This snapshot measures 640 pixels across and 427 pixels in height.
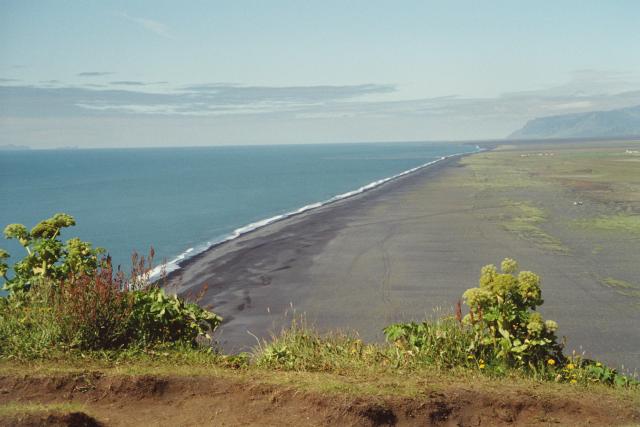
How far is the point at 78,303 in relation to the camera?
7418 mm

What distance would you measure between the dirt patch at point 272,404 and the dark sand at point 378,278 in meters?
5.21

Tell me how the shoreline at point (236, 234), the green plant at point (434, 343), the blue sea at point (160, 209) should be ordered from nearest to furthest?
the green plant at point (434, 343) → the shoreline at point (236, 234) → the blue sea at point (160, 209)

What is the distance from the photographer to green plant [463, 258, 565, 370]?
7344 mm

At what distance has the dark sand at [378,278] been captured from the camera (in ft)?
51.8

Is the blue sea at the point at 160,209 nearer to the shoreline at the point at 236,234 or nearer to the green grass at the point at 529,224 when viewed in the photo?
the shoreline at the point at 236,234

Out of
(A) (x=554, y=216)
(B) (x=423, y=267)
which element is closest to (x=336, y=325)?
(B) (x=423, y=267)

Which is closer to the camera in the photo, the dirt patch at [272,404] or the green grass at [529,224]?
the dirt patch at [272,404]

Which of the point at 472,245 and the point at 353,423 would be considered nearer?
the point at 353,423

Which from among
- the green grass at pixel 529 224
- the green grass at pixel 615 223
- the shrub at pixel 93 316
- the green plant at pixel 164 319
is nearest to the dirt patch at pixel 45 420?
the shrub at pixel 93 316

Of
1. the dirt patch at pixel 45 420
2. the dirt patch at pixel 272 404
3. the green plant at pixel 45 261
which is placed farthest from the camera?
the green plant at pixel 45 261

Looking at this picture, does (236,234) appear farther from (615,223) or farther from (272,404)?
(272,404)

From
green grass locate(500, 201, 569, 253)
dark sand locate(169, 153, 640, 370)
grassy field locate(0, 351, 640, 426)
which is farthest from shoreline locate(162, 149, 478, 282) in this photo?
green grass locate(500, 201, 569, 253)

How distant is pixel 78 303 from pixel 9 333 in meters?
0.98

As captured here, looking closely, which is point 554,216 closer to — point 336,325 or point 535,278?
point 336,325
